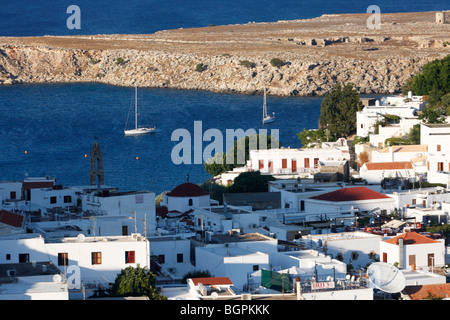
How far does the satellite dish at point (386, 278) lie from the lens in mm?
21766

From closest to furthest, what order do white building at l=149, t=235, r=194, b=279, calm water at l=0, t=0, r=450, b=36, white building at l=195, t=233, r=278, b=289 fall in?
white building at l=195, t=233, r=278, b=289, white building at l=149, t=235, r=194, b=279, calm water at l=0, t=0, r=450, b=36

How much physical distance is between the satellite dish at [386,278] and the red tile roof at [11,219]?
10162 millimetres

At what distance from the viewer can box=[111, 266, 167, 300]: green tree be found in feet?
71.2

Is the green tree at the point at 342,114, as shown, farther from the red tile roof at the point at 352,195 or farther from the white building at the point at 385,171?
the red tile roof at the point at 352,195

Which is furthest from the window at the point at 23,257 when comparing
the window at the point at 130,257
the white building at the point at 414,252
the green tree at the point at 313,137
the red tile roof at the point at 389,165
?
the green tree at the point at 313,137

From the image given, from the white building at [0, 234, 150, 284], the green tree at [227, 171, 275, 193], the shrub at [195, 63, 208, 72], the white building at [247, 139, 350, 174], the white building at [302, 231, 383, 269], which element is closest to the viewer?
the white building at [0, 234, 150, 284]

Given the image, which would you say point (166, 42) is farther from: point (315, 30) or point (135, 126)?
point (135, 126)

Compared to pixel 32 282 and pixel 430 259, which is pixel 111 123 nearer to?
pixel 430 259

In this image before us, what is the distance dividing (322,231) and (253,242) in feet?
16.5

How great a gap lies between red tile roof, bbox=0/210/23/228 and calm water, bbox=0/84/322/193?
29.0 meters

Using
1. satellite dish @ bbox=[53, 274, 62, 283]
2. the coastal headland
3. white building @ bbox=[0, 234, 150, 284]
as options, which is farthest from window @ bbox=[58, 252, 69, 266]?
the coastal headland

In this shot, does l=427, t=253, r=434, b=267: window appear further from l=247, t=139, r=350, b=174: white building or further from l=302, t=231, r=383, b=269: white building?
l=247, t=139, r=350, b=174: white building

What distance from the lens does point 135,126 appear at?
90375 millimetres
